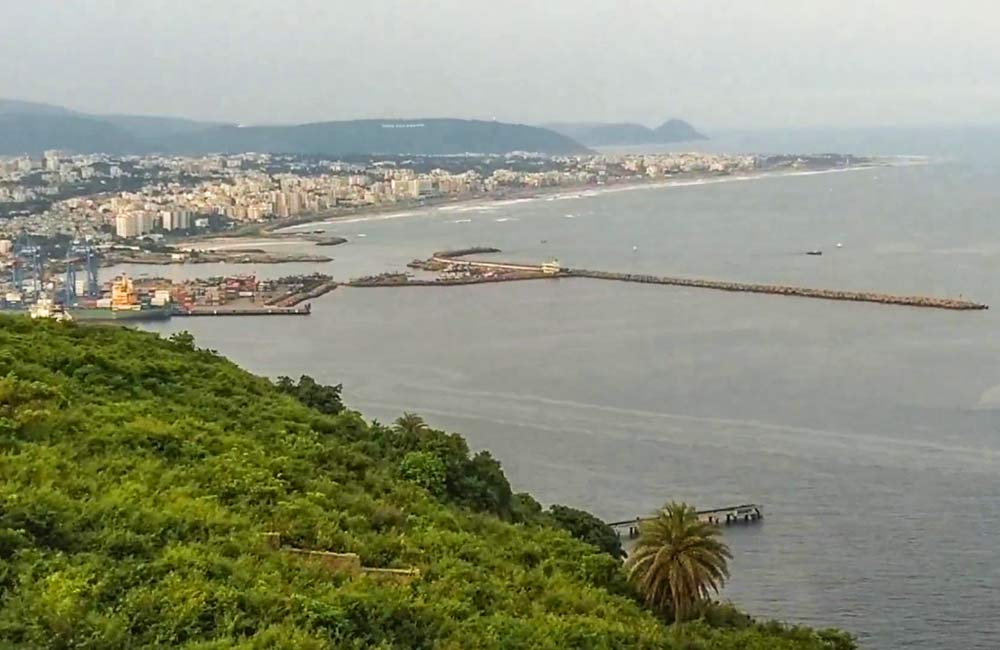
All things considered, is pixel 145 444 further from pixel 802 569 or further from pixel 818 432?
pixel 818 432

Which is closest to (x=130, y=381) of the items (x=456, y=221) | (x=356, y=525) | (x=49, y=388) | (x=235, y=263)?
(x=49, y=388)

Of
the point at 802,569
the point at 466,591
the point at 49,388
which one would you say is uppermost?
the point at 49,388

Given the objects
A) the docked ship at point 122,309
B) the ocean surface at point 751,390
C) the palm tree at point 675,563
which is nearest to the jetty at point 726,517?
the ocean surface at point 751,390

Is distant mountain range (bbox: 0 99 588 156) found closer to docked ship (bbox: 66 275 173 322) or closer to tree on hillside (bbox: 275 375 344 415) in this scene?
docked ship (bbox: 66 275 173 322)

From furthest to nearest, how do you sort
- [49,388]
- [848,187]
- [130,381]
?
[848,187] → [130,381] → [49,388]

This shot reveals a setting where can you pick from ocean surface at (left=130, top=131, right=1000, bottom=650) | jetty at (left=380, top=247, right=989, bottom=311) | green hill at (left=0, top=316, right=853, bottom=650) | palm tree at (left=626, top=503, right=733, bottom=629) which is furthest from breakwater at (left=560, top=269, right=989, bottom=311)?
palm tree at (left=626, top=503, right=733, bottom=629)

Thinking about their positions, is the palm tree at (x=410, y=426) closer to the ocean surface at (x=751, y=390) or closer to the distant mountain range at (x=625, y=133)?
the ocean surface at (x=751, y=390)

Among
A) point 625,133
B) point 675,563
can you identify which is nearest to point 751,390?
point 675,563

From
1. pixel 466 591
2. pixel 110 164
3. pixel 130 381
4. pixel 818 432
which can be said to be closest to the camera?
pixel 466 591
